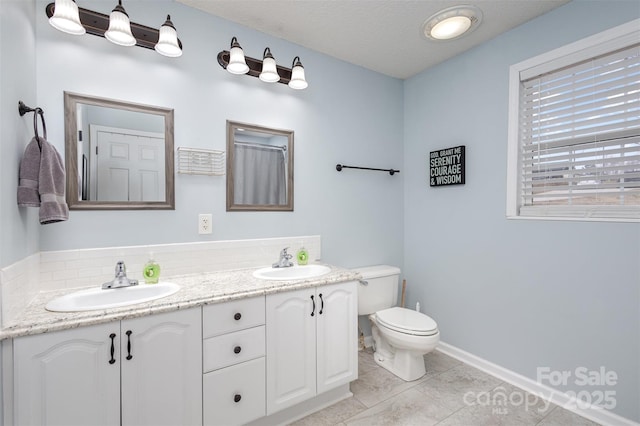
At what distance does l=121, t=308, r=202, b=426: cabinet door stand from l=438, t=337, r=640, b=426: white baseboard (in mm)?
2026

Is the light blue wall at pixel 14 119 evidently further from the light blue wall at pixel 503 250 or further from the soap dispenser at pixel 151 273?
the light blue wall at pixel 503 250

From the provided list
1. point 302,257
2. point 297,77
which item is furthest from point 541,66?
point 302,257

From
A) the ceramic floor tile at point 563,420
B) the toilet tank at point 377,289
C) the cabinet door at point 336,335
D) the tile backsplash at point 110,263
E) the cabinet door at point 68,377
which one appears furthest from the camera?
the toilet tank at point 377,289

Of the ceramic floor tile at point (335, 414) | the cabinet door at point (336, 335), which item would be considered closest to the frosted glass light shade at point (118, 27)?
the cabinet door at point (336, 335)

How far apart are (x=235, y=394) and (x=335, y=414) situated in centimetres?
68

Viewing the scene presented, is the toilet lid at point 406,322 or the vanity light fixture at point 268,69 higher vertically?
the vanity light fixture at point 268,69

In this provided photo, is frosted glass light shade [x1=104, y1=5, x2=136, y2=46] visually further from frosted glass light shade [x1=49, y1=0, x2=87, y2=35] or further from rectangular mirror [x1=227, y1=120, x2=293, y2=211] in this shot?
rectangular mirror [x1=227, y1=120, x2=293, y2=211]

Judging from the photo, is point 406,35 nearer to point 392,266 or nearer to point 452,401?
point 392,266

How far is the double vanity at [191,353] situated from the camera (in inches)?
43.9

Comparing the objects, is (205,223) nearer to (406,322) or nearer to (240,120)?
(240,120)

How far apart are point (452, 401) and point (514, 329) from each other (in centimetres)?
69

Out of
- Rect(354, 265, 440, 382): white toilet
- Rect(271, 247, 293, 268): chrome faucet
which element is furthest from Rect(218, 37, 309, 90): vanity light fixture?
Rect(354, 265, 440, 382): white toilet

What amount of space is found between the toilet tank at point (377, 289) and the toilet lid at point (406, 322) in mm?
97

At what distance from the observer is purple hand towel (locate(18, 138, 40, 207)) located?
123 cm
